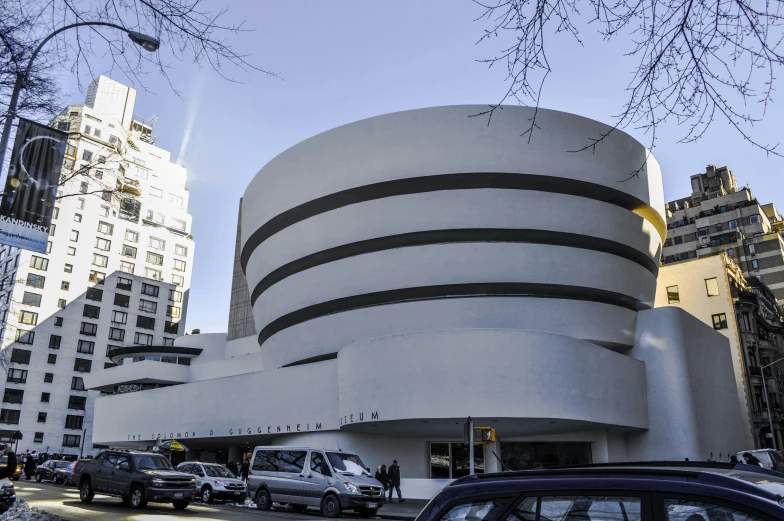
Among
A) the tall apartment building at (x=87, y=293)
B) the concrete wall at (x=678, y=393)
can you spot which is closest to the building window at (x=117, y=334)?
the tall apartment building at (x=87, y=293)

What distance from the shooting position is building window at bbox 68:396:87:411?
7162cm

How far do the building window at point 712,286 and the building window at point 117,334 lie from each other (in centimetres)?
6655

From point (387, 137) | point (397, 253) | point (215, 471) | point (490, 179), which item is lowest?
point (215, 471)

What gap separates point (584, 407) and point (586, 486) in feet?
87.8

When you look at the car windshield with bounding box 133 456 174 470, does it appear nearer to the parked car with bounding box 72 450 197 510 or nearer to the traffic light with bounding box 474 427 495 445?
the parked car with bounding box 72 450 197 510

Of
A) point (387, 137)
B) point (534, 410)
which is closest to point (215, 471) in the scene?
point (534, 410)

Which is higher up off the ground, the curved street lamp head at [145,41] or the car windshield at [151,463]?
the curved street lamp head at [145,41]

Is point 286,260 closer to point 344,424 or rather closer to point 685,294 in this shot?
point 344,424

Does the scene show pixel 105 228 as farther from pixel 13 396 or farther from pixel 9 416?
pixel 9 416

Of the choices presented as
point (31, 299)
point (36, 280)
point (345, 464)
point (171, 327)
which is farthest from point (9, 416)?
point (345, 464)

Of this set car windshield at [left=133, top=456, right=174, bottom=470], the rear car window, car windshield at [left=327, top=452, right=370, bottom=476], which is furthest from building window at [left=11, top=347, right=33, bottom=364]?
the rear car window

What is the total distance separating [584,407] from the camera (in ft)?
90.9

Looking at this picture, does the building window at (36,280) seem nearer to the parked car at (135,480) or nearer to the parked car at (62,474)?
the parked car at (62,474)

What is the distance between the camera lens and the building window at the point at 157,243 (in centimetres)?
8475
